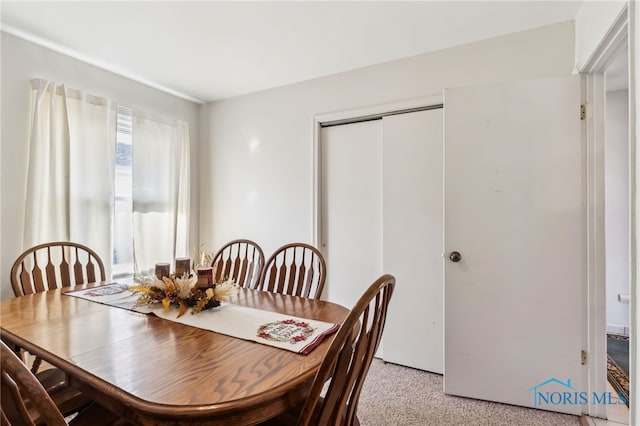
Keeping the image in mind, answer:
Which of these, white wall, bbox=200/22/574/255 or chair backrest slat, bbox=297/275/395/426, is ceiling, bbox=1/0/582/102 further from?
chair backrest slat, bbox=297/275/395/426

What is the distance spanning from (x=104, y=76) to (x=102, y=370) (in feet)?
8.50

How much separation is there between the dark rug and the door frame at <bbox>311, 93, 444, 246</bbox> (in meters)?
2.19

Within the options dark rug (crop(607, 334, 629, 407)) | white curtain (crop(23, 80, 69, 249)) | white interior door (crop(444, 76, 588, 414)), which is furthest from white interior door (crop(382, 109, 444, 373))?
white curtain (crop(23, 80, 69, 249))

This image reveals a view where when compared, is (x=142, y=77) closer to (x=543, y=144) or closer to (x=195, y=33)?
(x=195, y=33)

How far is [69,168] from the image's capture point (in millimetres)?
2367

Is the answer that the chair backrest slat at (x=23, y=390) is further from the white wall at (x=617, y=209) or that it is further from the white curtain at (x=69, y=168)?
the white wall at (x=617, y=209)

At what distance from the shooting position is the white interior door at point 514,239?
1813 millimetres

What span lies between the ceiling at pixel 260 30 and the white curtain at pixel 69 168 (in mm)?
399

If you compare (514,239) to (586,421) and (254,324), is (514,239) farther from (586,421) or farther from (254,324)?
(254,324)

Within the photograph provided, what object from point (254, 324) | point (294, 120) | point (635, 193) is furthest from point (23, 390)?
point (294, 120)

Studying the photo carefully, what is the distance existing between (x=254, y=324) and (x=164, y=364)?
0.36m

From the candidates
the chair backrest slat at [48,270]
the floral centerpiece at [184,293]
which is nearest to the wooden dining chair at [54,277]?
the chair backrest slat at [48,270]

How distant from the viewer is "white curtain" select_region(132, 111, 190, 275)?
2855 millimetres

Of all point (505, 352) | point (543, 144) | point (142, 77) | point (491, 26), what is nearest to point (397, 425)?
point (505, 352)
